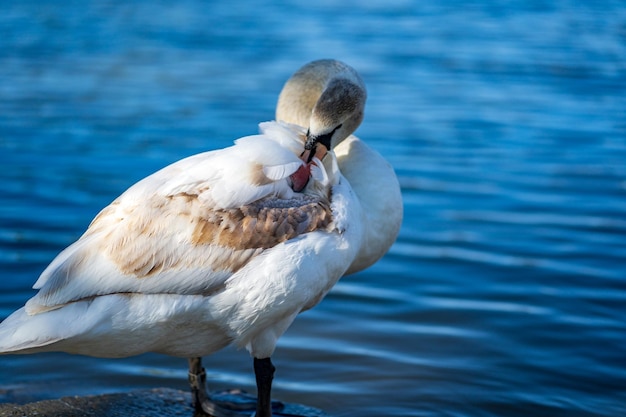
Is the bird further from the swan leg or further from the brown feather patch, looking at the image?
the swan leg

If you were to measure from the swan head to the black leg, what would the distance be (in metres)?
0.93

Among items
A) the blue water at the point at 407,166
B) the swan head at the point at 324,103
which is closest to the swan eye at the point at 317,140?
the swan head at the point at 324,103

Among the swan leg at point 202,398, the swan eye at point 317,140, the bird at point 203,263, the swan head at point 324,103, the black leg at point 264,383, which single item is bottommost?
the swan leg at point 202,398

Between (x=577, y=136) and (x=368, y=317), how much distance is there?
4.39m

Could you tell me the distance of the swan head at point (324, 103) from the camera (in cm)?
480

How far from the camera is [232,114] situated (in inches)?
402

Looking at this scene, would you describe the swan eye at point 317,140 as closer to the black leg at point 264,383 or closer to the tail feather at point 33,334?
the black leg at point 264,383

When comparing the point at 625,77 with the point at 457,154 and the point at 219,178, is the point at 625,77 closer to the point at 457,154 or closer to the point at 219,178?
the point at 457,154

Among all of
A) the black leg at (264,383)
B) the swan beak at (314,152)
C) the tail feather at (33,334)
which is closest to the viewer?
the tail feather at (33,334)

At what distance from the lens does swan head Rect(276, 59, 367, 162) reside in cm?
480

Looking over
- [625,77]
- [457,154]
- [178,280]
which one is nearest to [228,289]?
[178,280]

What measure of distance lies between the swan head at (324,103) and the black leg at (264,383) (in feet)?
3.06

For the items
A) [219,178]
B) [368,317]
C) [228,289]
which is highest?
[219,178]

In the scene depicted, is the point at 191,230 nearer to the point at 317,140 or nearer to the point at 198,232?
the point at 198,232
